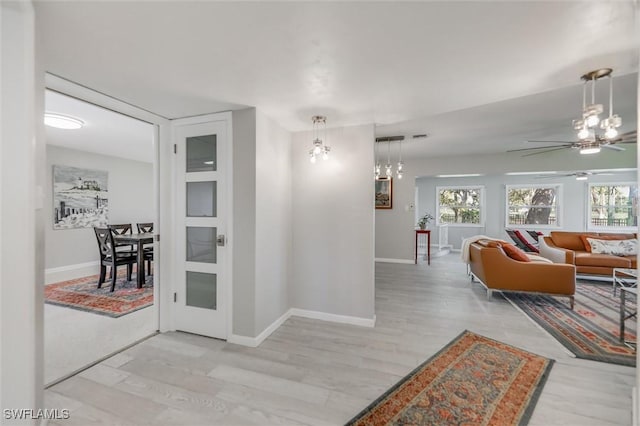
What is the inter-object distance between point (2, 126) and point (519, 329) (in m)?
4.28

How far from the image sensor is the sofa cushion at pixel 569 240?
518 cm

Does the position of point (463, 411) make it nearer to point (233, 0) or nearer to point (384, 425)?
point (384, 425)

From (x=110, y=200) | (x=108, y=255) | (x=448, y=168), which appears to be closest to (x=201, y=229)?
(x=108, y=255)

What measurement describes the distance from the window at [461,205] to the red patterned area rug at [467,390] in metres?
6.22

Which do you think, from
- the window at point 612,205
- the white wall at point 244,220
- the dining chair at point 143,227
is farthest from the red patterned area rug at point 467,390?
the window at point 612,205

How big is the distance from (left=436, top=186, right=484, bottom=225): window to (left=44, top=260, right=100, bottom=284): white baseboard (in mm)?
8752

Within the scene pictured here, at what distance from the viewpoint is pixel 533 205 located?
23.8 feet

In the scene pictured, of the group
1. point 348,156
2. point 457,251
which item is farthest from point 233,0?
point 457,251

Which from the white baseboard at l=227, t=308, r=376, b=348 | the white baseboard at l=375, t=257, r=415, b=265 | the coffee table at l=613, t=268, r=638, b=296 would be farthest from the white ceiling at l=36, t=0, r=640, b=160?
the white baseboard at l=375, t=257, r=415, b=265

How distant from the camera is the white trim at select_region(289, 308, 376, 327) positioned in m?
2.96

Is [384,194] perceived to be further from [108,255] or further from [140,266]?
[108,255]

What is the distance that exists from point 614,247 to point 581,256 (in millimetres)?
701

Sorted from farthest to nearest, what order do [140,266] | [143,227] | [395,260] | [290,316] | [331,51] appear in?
[395,260], [143,227], [140,266], [290,316], [331,51]

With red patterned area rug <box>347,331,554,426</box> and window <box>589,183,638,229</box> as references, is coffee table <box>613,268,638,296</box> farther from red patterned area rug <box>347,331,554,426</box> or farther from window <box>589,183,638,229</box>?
window <box>589,183,638,229</box>
